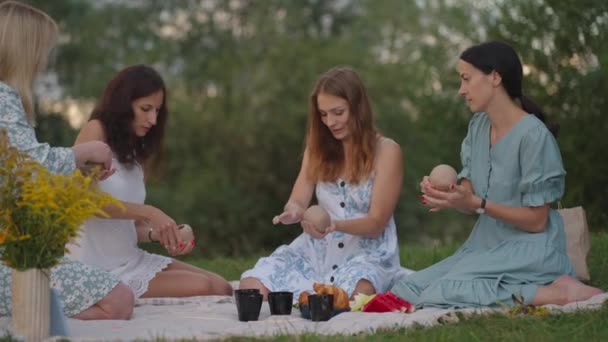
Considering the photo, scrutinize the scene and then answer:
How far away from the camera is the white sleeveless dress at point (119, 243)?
6.34m

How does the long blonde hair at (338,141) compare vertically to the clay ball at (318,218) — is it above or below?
above

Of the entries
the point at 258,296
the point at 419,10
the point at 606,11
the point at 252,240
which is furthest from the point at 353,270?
the point at 419,10

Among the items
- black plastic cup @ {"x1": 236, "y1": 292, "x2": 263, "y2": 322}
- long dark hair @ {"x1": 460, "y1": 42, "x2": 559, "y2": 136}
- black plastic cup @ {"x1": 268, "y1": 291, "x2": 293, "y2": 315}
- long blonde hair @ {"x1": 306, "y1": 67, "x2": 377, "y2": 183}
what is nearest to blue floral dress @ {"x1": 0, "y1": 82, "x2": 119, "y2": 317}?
black plastic cup @ {"x1": 236, "y1": 292, "x2": 263, "y2": 322}

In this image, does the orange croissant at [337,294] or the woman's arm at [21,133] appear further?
the orange croissant at [337,294]

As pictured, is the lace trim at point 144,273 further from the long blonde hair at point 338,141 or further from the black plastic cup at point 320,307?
the black plastic cup at point 320,307

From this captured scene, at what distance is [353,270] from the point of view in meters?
6.20

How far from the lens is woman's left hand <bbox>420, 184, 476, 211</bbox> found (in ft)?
17.2

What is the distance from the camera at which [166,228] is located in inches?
235

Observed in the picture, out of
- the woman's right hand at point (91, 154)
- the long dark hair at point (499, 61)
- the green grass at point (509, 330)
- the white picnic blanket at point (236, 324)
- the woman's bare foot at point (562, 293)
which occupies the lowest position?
the white picnic blanket at point (236, 324)

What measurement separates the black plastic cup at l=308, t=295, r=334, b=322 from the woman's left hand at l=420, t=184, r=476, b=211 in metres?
0.81

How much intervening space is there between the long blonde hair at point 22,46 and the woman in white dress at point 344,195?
2050mm

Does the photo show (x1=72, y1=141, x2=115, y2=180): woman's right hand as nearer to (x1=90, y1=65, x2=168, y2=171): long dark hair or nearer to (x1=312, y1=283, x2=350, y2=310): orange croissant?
(x1=90, y1=65, x2=168, y2=171): long dark hair

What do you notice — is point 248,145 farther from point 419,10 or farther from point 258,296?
point 258,296

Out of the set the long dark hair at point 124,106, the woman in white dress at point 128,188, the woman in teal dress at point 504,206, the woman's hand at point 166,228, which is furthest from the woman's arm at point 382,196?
the long dark hair at point 124,106
